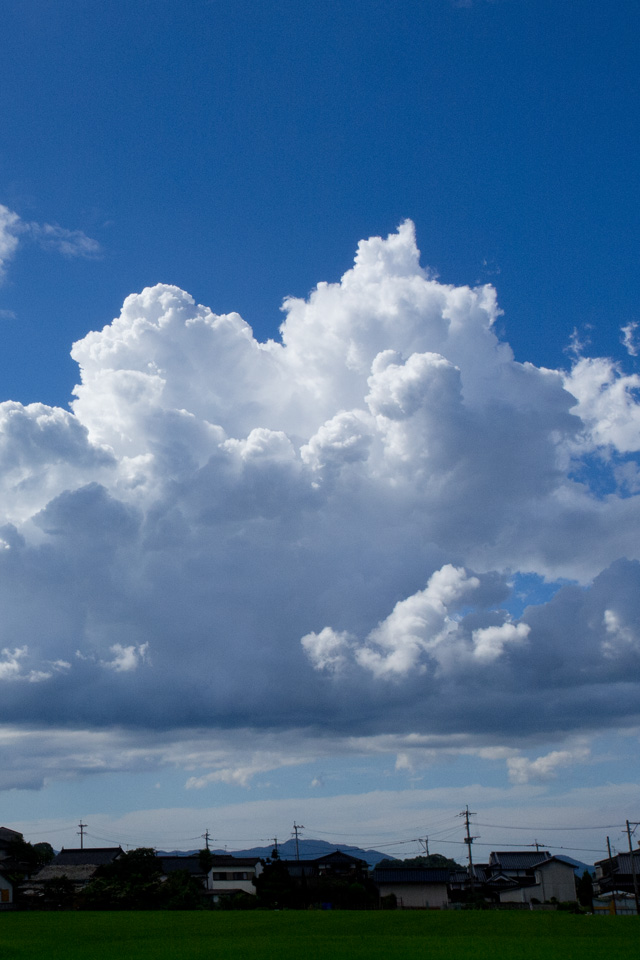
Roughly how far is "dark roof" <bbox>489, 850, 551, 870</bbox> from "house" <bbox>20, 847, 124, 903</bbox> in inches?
2454

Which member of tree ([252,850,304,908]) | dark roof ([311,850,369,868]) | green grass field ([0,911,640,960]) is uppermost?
green grass field ([0,911,640,960])

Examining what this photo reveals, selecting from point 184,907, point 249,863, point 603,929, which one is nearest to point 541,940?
point 603,929

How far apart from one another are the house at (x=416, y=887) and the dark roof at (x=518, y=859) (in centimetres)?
2850

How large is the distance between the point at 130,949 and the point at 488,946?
60.8 feet

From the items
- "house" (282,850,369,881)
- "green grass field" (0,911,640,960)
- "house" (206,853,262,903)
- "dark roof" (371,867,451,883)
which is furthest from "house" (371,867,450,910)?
"green grass field" (0,911,640,960)

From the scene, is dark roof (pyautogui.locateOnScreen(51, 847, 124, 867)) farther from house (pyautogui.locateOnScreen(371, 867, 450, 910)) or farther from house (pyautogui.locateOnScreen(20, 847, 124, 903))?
house (pyautogui.locateOnScreen(371, 867, 450, 910))

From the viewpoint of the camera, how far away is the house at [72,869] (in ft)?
318

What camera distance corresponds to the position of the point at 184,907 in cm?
8850

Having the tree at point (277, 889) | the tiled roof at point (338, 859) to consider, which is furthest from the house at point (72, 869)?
the tiled roof at point (338, 859)

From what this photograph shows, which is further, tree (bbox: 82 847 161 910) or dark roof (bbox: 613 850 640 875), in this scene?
dark roof (bbox: 613 850 640 875)

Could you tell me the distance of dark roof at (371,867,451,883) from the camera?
110 metres

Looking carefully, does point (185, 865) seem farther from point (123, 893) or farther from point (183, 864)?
point (123, 893)

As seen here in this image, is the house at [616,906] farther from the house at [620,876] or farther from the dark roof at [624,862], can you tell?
the dark roof at [624,862]

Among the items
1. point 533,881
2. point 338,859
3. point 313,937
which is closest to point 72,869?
point 338,859
